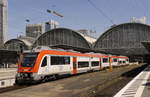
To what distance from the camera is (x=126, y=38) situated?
3637 inches

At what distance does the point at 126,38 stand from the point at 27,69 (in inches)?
3121

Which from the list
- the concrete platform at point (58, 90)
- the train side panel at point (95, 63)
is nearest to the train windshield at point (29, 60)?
the concrete platform at point (58, 90)

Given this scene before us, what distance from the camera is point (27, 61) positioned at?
1880 cm

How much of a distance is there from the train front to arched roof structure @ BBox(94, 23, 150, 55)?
7656cm

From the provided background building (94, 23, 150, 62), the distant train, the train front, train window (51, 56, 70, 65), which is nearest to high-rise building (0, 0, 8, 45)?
background building (94, 23, 150, 62)

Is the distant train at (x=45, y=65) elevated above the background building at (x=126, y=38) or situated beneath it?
situated beneath

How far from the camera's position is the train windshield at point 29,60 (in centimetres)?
1843

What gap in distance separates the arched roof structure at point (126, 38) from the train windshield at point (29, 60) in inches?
3008

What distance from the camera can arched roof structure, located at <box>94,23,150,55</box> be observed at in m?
90.5

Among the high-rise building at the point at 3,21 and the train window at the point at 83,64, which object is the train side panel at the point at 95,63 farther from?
the high-rise building at the point at 3,21

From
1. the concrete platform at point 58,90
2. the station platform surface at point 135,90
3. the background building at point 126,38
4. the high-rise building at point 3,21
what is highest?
the high-rise building at point 3,21

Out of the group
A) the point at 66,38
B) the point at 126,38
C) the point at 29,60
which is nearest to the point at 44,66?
the point at 29,60

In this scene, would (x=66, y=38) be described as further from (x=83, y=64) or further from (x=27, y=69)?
(x=27, y=69)

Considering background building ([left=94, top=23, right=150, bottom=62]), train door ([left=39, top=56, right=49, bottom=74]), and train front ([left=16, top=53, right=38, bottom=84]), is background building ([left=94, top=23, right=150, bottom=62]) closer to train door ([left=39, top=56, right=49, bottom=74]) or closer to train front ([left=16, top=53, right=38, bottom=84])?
train door ([left=39, top=56, right=49, bottom=74])
